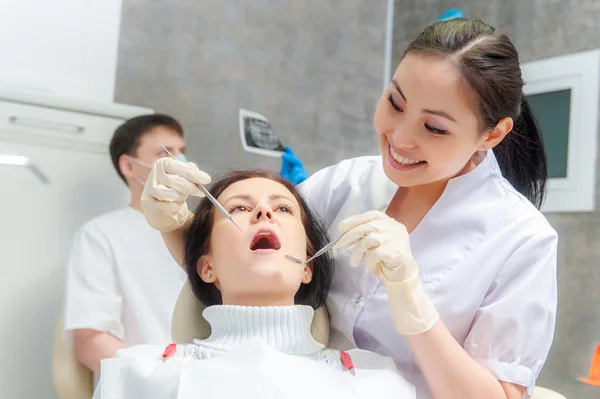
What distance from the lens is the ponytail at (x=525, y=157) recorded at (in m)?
1.43

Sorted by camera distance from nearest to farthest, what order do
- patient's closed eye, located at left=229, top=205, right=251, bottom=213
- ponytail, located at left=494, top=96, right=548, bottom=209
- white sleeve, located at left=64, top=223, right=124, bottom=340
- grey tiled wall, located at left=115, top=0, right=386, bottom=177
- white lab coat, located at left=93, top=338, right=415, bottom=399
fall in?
white lab coat, located at left=93, top=338, right=415, bottom=399
patient's closed eye, located at left=229, top=205, right=251, bottom=213
ponytail, located at left=494, top=96, right=548, bottom=209
white sleeve, located at left=64, top=223, right=124, bottom=340
grey tiled wall, located at left=115, top=0, right=386, bottom=177

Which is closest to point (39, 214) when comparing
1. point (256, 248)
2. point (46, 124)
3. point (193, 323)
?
point (46, 124)

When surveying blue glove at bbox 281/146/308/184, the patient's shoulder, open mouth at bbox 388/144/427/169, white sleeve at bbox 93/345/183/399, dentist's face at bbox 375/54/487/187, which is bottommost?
white sleeve at bbox 93/345/183/399

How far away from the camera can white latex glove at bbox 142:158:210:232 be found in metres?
1.26

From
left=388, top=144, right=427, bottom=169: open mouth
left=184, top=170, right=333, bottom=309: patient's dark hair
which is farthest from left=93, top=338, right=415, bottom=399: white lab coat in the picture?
left=388, top=144, right=427, bottom=169: open mouth

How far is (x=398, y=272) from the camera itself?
1108mm

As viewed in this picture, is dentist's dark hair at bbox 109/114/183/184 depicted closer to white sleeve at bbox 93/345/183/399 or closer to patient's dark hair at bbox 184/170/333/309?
patient's dark hair at bbox 184/170/333/309

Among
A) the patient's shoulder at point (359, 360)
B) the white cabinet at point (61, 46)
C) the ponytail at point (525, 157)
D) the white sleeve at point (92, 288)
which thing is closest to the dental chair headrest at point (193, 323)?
the patient's shoulder at point (359, 360)

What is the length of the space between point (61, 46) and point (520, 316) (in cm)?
202

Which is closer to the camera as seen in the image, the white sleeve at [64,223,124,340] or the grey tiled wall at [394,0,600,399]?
the white sleeve at [64,223,124,340]

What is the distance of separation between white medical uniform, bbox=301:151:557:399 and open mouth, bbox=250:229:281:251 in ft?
0.59

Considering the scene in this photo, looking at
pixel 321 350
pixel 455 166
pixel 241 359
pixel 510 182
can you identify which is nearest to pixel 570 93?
pixel 510 182

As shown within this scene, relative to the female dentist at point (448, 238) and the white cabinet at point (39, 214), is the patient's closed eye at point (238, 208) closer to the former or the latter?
the female dentist at point (448, 238)

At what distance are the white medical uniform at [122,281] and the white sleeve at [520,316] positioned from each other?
1210mm
